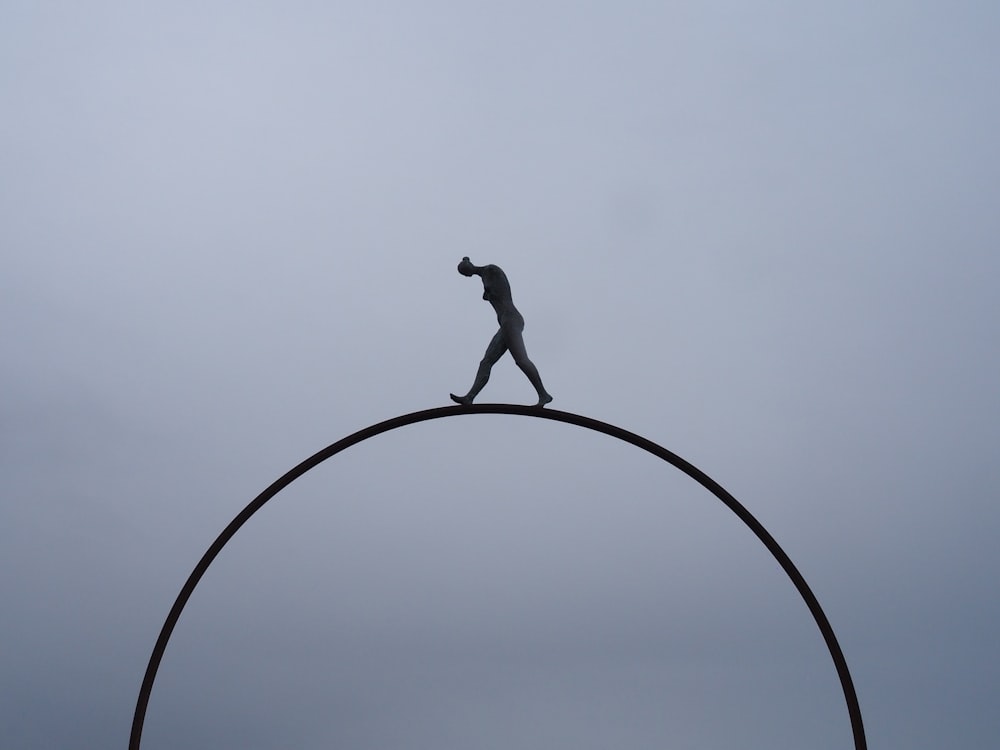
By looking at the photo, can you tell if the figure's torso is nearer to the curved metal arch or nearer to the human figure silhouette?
the human figure silhouette

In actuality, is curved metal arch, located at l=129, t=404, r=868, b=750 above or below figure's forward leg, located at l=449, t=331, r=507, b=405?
below

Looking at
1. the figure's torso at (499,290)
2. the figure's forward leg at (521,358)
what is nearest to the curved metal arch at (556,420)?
the figure's forward leg at (521,358)

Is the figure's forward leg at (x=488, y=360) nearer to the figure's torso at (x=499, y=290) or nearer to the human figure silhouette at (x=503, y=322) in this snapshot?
the human figure silhouette at (x=503, y=322)

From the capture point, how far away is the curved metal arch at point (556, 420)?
402 inches

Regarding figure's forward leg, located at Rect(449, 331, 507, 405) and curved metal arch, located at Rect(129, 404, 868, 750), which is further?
figure's forward leg, located at Rect(449, 331, 507, 405)

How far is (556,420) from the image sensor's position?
34.4 feet

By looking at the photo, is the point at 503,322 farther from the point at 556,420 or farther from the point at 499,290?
the point at 556,420

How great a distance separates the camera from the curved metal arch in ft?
33.5

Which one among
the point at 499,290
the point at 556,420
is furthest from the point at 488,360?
the point at 556,420

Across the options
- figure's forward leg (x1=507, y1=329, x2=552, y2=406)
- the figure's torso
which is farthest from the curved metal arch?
the figure's torso

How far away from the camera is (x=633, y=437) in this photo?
10461 mm

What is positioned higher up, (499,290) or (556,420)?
(499,290)

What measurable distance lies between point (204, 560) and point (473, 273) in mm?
4158

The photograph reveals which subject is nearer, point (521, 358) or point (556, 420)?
point (556, 420)
